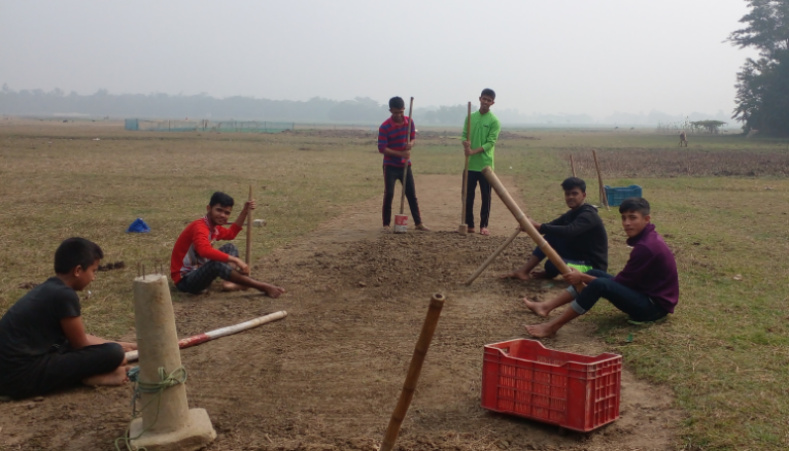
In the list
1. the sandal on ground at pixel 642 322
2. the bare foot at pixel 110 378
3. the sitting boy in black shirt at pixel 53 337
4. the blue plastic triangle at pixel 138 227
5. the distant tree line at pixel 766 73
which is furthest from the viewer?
the distant tree line at pixel 766 73

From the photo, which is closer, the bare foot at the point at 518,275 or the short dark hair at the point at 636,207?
the short dark hair at the point at 636,207

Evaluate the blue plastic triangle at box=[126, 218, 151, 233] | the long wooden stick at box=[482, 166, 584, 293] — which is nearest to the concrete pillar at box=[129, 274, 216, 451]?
the long wooden stick at box=[482, 166, 584, 293]

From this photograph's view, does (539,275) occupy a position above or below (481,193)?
below

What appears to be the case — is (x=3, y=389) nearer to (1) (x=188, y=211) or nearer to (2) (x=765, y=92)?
(1) (x=188, y=211)

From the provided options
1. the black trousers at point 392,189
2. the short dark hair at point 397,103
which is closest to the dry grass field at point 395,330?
the black trousers at point 392,189

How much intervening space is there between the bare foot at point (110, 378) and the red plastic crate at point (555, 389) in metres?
2.59

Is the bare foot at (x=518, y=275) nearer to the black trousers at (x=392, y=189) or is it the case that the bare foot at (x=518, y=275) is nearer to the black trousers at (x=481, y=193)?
the black trousers at (x=481, y=193)

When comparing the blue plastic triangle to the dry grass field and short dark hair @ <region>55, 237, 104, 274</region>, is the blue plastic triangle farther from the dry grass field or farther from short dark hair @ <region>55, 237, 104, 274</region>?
short dark hair @ <region>55, 237, 104, 274</region>

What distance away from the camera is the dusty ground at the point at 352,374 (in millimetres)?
4414

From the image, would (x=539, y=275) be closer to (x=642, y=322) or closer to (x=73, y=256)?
(x=642, y=322)

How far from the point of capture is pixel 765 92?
207 ft

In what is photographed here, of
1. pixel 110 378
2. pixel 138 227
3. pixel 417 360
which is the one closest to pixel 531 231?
pixel 417 360

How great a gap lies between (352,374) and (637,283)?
2.57 m

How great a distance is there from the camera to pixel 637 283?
245 inches
